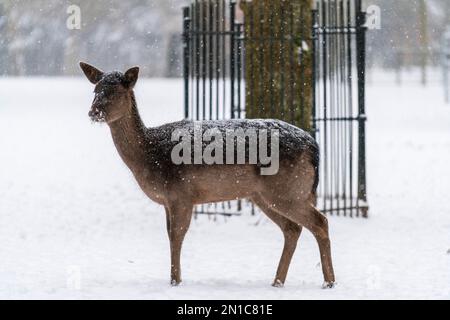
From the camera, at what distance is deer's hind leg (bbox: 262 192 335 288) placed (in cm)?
741

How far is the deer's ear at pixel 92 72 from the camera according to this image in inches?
295

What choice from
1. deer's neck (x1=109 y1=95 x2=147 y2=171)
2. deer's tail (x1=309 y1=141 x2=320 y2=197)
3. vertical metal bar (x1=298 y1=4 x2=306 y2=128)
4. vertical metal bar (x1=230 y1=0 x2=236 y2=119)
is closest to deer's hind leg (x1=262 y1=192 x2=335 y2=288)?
deer's tail (x1=309 y1=141 x2=320 y2=197)

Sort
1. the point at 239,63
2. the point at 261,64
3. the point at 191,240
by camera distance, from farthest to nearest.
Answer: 1. the point at 239,63
2. the point at 261,64
3. the point at 191,240

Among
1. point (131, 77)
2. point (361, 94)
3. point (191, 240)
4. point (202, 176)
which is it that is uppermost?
point (131, 77)

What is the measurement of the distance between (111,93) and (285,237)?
2.08 meters

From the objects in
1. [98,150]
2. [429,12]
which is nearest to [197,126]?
[98,150]

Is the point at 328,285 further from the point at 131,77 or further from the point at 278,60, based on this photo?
the point at 278,60

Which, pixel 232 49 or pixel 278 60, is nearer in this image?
pixel 232 49

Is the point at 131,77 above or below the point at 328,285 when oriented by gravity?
above

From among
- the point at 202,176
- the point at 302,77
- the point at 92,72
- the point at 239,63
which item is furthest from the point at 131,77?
the point at 302,77

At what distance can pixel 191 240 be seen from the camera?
10758 millimetres

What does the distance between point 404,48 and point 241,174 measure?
1506 inches
